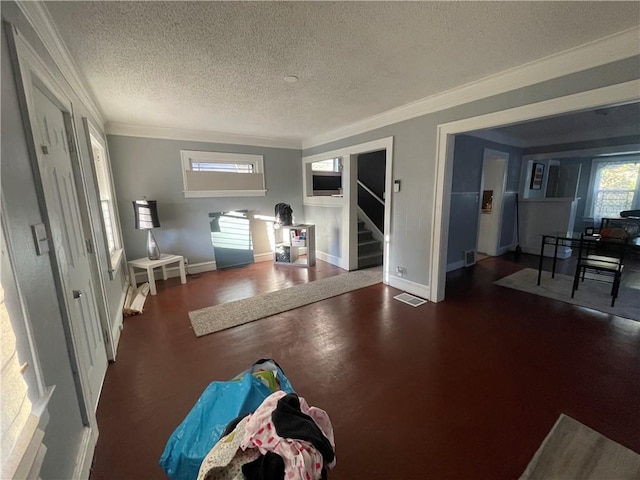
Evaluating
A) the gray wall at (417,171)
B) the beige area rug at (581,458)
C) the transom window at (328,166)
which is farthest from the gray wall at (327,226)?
the beige area rug at (581,458)

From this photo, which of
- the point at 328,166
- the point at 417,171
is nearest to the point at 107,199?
the point at 417,171

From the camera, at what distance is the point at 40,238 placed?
118cm

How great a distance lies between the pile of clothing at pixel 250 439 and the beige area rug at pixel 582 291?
3.82 m

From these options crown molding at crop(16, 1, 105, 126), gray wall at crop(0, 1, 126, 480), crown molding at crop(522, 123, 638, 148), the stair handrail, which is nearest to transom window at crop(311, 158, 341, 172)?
the stair handrail

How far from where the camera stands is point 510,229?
18.5ft

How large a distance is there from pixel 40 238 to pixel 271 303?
2.38 m

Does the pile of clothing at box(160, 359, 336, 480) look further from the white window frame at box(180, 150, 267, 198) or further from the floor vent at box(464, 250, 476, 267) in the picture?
the floor vent at box(464, 250, 476, 267)

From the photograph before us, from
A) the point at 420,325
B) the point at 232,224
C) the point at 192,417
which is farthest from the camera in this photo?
the point at 232,224

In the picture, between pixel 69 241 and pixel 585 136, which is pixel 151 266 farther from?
pixel 585 136

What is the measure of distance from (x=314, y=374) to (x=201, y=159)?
4045 millimetres

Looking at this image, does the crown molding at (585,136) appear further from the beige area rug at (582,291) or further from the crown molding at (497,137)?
the beige area rug at (582,291)

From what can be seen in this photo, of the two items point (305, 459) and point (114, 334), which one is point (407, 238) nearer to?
point (305, 459)

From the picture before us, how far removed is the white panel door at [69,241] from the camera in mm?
1370

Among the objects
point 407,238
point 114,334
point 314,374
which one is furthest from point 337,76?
point 114,334
